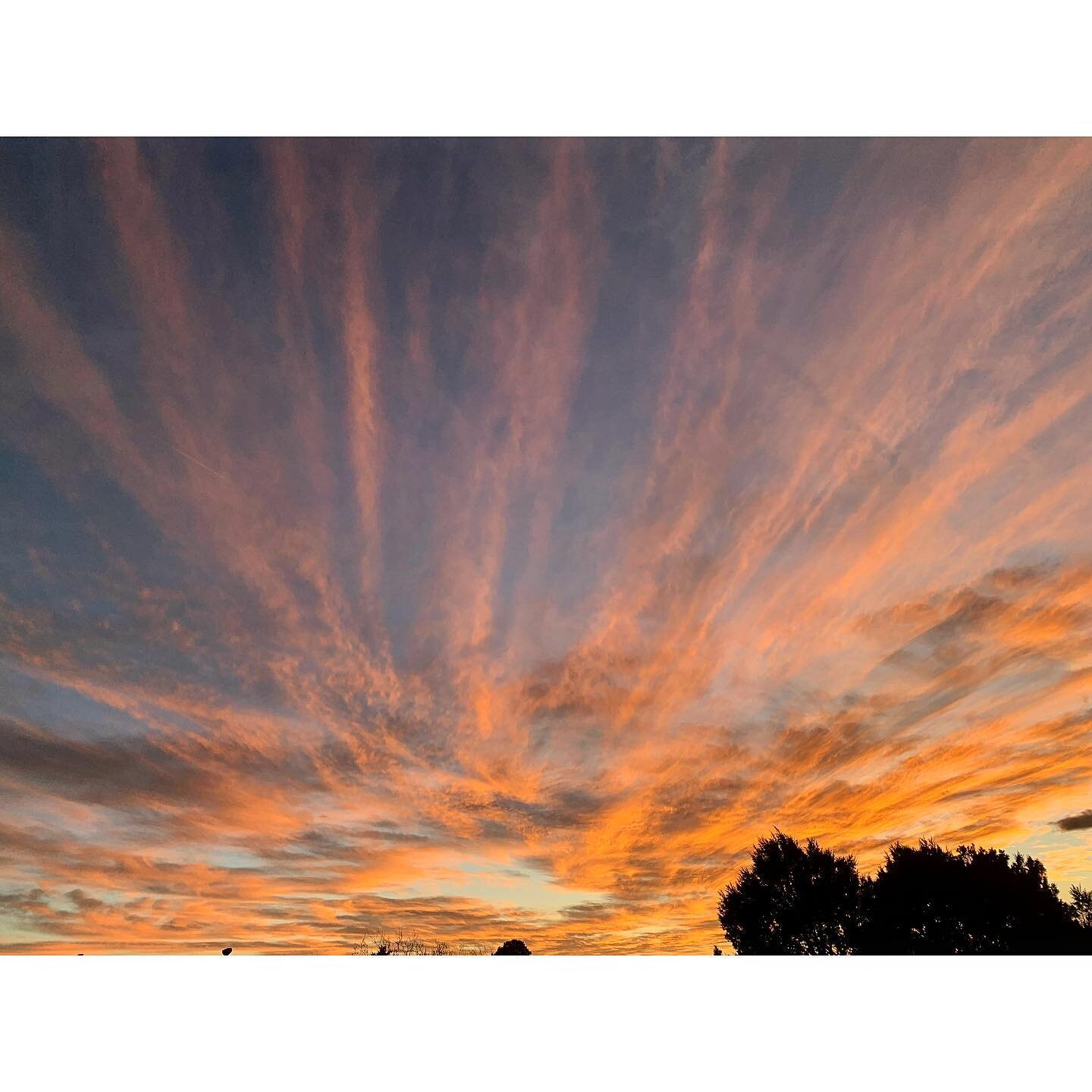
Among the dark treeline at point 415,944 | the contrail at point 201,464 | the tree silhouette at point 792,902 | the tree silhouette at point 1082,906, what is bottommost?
the dark treeline at point 415,944

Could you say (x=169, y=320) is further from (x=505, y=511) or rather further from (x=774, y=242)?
(x=774, y=242)

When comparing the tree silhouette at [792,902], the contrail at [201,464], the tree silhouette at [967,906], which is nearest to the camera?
the contrail at [201,464]

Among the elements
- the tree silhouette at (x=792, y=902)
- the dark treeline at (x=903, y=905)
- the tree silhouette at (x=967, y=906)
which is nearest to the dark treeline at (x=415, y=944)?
the tree silhouette at (x=792, y=902)

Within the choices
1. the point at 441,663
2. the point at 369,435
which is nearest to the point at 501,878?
the point at 441,663

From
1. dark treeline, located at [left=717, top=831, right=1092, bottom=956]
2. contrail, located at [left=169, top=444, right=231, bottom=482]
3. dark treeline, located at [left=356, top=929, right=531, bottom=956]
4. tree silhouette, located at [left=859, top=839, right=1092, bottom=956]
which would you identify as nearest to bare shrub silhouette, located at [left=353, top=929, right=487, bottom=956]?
dark treeline, located at [left=356, top=929, right=531, bottom=956]

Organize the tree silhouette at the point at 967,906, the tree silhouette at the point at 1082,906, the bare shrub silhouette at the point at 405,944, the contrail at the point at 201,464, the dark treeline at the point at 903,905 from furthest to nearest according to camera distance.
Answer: the dark treeline at the point at 903,905 → the tree silhouette at the point at 967,906 → the tree silhouette at the point at 1082,906 → the bare shrub silhouette at the point at 405,944 → the contrail at the point at 201,464

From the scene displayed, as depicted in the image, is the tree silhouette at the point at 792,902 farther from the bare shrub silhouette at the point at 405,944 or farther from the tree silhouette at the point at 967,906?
the bare shrub silhouette at the point at 405,944
